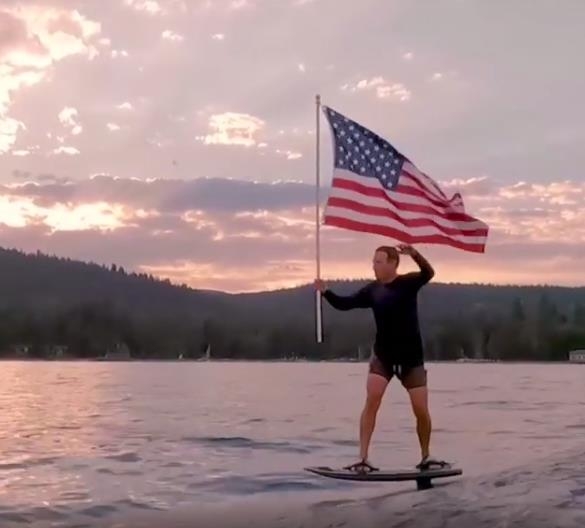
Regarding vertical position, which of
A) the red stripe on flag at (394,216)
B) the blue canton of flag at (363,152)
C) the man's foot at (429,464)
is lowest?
the man's foot at (429,464)

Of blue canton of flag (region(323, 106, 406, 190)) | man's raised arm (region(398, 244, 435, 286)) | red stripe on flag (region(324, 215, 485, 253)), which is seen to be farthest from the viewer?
blue canton of flag (region(323, 106, 406, 190))

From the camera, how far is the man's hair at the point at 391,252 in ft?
39.8

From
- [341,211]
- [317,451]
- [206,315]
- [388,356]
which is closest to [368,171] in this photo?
[341,211]

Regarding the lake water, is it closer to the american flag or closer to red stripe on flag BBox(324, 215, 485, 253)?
red stripe on flag BBox(324, 215, 485, 253)

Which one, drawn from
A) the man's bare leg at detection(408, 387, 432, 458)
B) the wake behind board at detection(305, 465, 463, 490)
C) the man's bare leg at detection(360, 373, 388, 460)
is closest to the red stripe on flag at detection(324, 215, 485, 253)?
the man's bare leg at detection(360, 373, 388, 460)

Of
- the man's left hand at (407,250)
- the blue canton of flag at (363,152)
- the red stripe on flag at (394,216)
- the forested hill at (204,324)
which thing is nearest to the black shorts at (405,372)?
the man's left hand at (407,250)

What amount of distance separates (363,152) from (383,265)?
1.75 metres

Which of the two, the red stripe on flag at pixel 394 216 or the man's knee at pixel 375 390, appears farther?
the red stripe on flag at pixel 394 216

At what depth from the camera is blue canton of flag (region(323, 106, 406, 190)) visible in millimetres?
13094

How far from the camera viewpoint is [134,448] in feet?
63.3

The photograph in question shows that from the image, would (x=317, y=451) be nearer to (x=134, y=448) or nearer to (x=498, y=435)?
(x=134, y=448)

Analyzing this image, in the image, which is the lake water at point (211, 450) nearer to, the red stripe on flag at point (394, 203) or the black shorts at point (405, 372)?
the black shorts at point (405, 372)

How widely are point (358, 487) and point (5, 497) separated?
4.25 meters

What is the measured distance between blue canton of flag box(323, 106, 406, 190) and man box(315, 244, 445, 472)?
1325 mm
